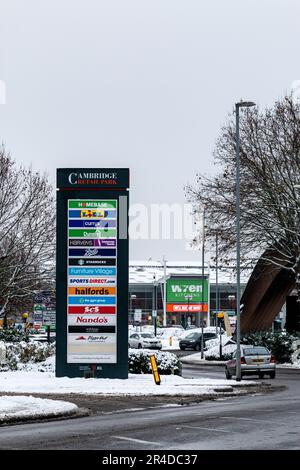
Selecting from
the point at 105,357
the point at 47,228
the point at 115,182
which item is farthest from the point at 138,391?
the point at 47,228

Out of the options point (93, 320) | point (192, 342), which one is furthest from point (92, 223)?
point (192, 342)

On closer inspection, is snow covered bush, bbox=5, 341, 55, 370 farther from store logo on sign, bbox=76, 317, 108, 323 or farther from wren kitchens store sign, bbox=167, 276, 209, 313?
wren kitchens store sign, bbox=167, 276, 209, 313

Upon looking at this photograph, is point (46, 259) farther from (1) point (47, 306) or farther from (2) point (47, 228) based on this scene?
(1) point (47, 306)

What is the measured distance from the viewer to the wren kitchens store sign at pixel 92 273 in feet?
120

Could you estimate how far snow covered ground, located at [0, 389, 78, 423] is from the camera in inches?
857

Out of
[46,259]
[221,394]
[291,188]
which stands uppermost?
[291,188]

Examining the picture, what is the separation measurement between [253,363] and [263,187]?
14.4 meters

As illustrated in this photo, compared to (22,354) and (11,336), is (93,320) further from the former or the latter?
(11,336)

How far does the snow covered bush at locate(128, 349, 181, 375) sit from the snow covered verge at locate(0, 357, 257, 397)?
2.99 feet

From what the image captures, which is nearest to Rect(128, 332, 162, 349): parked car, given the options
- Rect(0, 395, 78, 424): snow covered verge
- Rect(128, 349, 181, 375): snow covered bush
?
Rect(128, 349, 181, 375): snow covered bush

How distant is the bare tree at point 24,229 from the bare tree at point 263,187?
8.52 m

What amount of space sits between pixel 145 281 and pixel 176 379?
346 ft

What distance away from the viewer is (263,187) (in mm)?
55438

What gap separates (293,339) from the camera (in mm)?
57938
